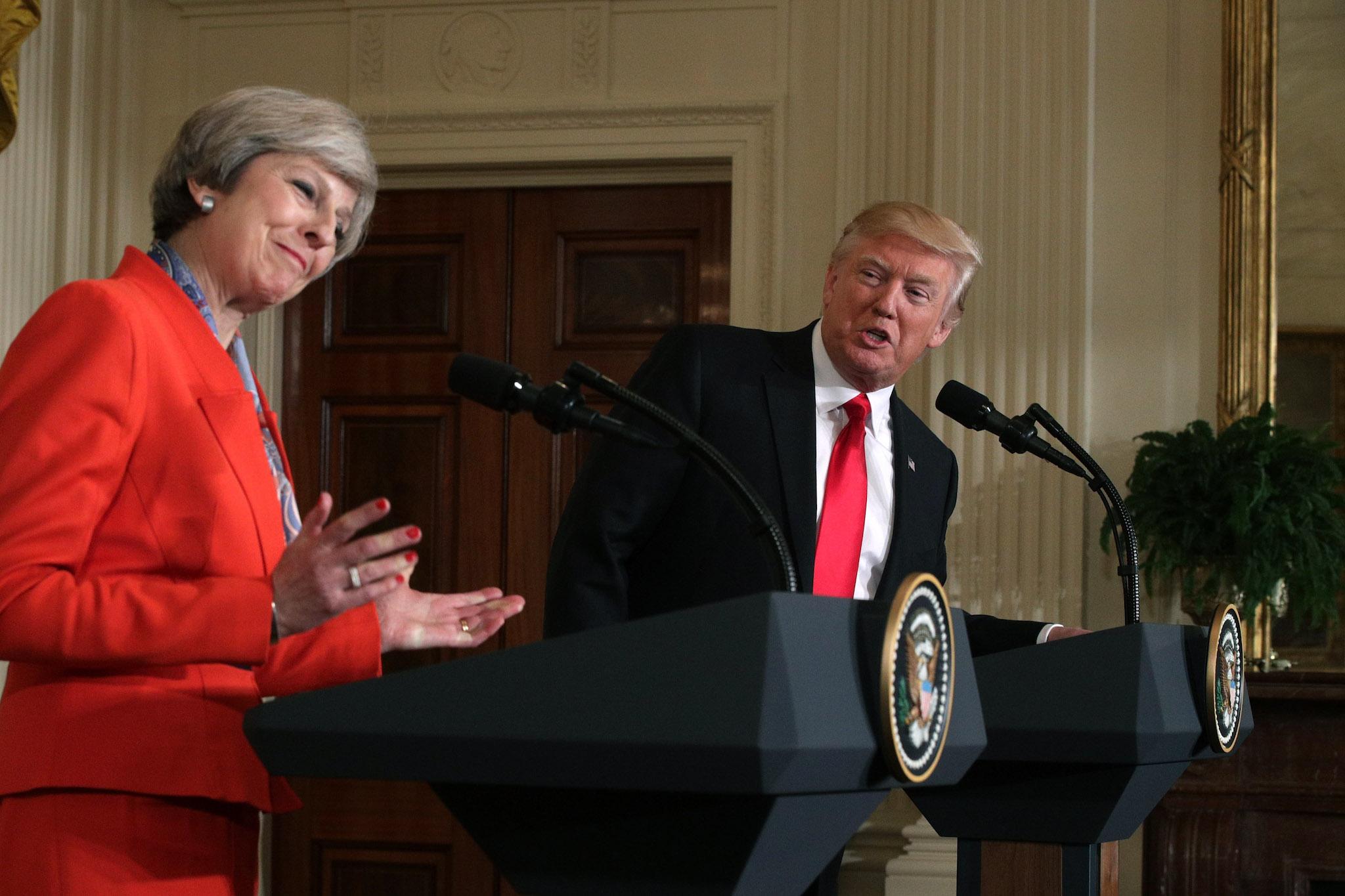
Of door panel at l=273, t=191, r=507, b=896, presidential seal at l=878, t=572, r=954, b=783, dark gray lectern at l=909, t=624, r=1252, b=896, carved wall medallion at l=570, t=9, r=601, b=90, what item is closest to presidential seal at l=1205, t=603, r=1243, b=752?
dark gray lectern at l=909, t=624, r=1252, b=896

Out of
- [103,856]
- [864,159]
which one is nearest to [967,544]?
[864,159]

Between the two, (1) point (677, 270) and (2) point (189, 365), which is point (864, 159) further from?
(2) point (189, 365)

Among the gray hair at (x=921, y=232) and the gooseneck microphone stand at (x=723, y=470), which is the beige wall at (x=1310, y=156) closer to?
the gray hair at (x=921, y=232)

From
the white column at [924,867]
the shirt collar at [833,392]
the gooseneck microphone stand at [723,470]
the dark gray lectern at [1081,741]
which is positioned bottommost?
the white column at [924,867]

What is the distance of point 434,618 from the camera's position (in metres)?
1.40

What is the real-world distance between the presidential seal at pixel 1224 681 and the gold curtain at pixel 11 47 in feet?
12.3

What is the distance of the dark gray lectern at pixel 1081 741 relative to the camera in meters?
1.96

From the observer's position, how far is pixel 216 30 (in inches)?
203

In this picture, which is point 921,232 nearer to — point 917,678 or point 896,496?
point 896,496

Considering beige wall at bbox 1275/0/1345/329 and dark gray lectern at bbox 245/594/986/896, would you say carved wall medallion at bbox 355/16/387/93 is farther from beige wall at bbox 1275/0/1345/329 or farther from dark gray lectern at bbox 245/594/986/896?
dark gray lectern at bbox 245/594/986/896

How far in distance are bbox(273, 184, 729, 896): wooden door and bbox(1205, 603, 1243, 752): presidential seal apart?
2.95m

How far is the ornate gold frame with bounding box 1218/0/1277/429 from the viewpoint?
14.5ft

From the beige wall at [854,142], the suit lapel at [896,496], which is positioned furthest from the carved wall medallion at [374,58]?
the suit lapel at [896,496]

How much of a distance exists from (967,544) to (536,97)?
202cm
